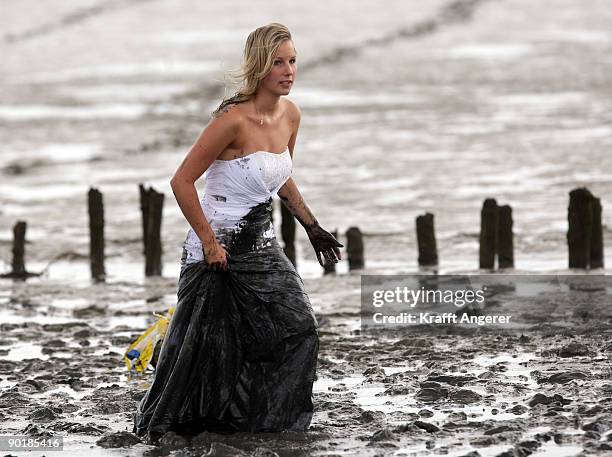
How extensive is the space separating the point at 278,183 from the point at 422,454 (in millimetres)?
1488

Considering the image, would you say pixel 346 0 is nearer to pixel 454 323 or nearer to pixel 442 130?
pixel 442 130

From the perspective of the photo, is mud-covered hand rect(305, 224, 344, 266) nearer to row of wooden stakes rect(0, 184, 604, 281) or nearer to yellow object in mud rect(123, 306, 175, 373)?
yellow object in mud rect(123, 306, 175, 373)

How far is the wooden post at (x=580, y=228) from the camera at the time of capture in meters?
11.4

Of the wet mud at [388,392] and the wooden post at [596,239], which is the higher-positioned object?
the wooden post at [596,239]

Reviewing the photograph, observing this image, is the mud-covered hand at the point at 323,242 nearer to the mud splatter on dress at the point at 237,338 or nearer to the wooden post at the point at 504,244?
the mud splatter on dress at the point at 237,338

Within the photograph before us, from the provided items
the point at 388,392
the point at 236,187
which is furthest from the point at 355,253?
the point at 236,187

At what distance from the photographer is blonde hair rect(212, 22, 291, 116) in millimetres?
6125

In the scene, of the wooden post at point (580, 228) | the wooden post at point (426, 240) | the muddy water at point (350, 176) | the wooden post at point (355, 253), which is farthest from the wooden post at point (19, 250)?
the wooden post at point (580, 228)

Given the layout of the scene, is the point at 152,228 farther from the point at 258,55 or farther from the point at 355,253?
the point at 258,55

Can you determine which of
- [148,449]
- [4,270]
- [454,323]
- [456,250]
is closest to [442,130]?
[456,250]

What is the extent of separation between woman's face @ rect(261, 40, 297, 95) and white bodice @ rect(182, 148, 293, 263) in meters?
0.32

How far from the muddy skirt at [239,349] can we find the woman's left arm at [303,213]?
0.27 metres

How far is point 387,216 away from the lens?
15.9 m

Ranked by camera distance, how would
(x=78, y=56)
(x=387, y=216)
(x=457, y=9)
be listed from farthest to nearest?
(x=457, y=9)
(x=78, y=56)
(x=387, y=216)
